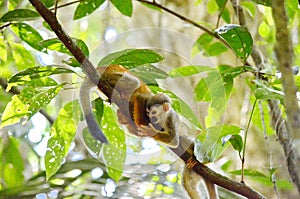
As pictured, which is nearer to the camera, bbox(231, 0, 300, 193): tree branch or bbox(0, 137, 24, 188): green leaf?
bbox(231, 0, 300, 193): tree branch

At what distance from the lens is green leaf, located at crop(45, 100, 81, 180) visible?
1093 mm

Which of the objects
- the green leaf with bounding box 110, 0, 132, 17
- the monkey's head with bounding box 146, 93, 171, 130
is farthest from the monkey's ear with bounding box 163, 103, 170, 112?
the green leaf with bounding box 110, 0, 132, 17

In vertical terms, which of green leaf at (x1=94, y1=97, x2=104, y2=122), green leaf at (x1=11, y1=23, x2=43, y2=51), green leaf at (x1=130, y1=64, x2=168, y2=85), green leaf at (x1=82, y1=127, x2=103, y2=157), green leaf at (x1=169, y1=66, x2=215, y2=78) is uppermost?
green leaf at (x1=11, y1=23, x2=43, y2=51)

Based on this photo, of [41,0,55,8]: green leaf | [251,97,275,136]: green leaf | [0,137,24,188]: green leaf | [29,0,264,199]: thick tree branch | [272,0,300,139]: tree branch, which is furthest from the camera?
[0,137,24,188]: green leaf

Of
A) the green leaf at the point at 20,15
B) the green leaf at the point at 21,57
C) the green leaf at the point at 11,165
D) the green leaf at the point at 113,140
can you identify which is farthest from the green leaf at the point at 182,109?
the green leaf at the point at 11,165

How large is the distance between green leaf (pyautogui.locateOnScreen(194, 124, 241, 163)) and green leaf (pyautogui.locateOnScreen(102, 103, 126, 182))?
0.70 feet

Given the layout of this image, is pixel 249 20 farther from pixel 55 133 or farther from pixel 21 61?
pixel 55 133

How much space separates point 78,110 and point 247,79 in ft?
1.86

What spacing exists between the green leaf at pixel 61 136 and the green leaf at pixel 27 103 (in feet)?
0.28

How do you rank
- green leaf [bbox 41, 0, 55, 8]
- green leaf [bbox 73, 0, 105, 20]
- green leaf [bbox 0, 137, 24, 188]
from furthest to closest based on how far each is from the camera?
green leaf [bbox 0, 137, 24, 188] → green leaf [bbox 73, 0, 105, 20] → green leaf [bbox 41, 0, 55, 8]

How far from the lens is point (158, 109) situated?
1038 millimetres

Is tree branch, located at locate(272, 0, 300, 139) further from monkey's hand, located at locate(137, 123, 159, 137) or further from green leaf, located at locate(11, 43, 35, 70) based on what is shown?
green leaf, located at locate(11, 43, 35, 70)

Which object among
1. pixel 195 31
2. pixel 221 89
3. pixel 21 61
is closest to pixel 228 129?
pixel 221 89

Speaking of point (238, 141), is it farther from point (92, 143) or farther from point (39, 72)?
point (39, 72)
